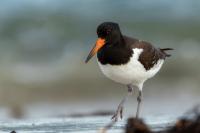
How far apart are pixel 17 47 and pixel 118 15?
4227 millimetres

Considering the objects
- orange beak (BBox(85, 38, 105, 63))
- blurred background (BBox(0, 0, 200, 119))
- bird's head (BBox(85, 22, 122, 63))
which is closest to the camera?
orange beak (BBox(85, 38, 105, 63))

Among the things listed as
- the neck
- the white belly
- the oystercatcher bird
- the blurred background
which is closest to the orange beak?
the oystercatcher bird

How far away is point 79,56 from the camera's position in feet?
55.6

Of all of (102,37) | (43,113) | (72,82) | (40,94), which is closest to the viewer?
(102,37)

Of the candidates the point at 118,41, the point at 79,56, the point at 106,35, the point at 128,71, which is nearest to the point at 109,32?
the point at 106,35

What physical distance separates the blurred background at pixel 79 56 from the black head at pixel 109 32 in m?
2.89

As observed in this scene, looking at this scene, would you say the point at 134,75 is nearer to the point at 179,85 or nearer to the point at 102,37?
the point at 102,37

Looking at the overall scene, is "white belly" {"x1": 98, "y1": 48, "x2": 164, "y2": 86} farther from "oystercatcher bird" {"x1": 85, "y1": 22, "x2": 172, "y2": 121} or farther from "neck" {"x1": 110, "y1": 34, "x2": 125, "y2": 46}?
"neck" {"x1": 110, "y1": 34, "x2": 125, "y2": 46}

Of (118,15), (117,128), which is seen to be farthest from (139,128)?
(118,15)

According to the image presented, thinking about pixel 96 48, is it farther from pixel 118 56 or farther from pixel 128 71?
pixel 128 71

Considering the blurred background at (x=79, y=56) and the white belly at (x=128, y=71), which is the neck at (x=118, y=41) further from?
the blurred background at (x=79, y=56)

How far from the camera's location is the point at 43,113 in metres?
12.4

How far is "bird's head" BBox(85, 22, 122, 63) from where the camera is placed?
27.8 ft

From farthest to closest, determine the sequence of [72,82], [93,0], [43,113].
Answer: [93,0] → [72,82] → [43,113]
